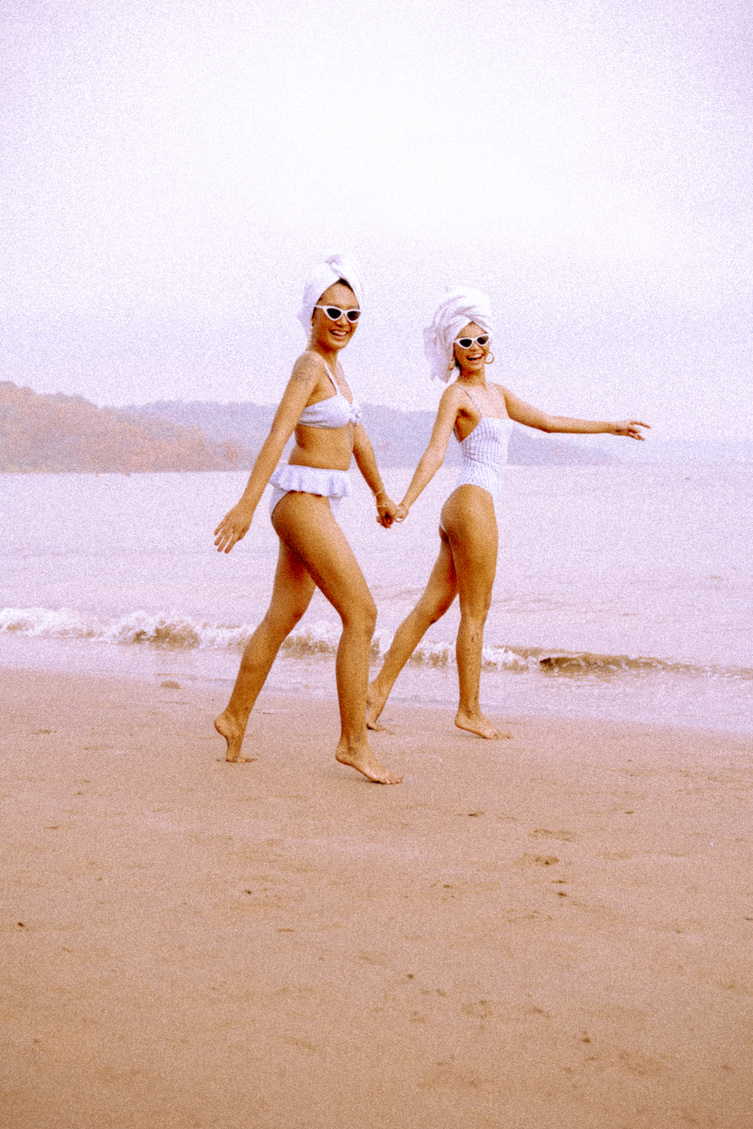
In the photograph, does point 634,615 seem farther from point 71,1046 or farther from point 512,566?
point 71,1046

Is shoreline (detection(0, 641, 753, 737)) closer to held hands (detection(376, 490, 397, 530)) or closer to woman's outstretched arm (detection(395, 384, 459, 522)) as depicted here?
woman's outstretched arm (detection(395, 384, 459, 522))

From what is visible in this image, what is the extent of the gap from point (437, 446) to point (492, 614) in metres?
6.60

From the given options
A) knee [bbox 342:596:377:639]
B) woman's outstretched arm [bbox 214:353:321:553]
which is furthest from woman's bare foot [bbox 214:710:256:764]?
woman's outstretched arm [bbox 214:353:321:553]

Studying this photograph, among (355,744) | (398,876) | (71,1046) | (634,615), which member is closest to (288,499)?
(355,744)

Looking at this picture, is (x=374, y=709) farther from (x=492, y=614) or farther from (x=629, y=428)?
(x=492, y=614)

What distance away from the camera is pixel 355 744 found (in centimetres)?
453

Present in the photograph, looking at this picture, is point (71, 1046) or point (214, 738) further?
point (214, 738)

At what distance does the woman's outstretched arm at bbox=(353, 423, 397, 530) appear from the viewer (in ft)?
16.0

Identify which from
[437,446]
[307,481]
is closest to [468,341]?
[437,446]

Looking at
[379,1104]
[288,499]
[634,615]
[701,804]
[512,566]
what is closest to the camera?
[379,1104]

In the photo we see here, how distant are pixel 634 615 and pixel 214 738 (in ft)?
23.5

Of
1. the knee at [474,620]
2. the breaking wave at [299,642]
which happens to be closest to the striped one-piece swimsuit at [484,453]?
the knee at [474,620]

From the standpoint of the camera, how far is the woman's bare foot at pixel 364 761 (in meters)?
4.46

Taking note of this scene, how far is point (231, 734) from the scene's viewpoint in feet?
15.7
